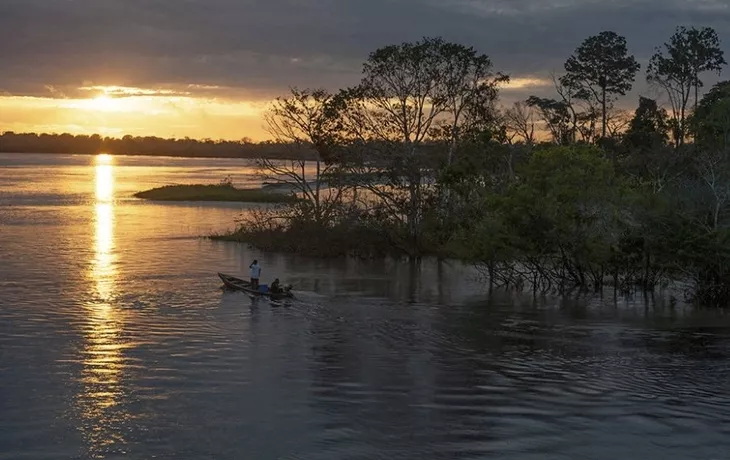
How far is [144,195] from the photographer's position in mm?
99812

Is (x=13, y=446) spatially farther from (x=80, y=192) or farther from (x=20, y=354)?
(x=80, y=192)

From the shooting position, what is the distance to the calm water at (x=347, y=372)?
16969mm

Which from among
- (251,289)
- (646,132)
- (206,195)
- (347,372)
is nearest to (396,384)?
(347,372)

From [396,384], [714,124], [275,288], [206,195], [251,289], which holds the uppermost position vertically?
[714,124]

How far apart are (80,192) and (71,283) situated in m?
77.9

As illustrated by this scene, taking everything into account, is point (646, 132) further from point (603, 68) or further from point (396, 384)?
point (396, 384)

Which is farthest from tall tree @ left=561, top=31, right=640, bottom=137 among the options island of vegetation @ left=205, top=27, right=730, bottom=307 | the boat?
the boat

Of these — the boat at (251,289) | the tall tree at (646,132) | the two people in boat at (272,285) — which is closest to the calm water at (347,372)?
the boat at (251,289)

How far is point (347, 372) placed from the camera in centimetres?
2239

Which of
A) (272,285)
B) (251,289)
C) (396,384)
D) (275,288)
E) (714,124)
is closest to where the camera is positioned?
(396,384)

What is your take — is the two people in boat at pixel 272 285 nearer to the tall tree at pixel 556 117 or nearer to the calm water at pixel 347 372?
the calm water at pixel 347 372

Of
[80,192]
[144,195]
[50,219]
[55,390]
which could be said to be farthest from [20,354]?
[80,192]

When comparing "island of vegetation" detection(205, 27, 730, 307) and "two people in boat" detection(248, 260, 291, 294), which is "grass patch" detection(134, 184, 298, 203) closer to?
"island of vegetation" detection(205, 27, 730, 307)

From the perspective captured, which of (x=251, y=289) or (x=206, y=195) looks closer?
(x=251, y=289)
